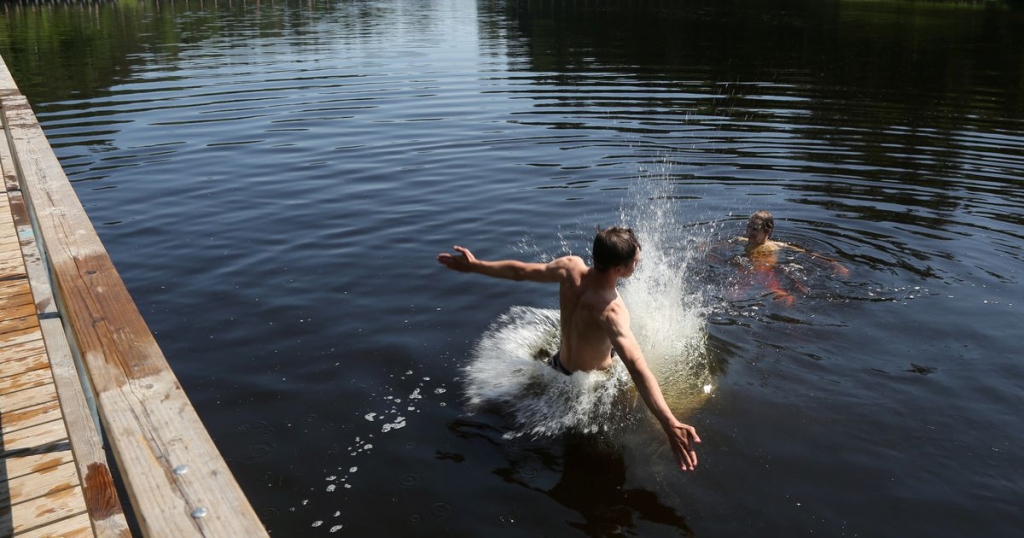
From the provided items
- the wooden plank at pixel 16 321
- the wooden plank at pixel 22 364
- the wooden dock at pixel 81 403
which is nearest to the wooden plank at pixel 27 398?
the wooden dock at pixel 81 403

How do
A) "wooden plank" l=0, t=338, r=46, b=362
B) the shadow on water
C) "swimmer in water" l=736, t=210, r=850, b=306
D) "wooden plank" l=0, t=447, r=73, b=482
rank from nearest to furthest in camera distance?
1. "wooden plank" l=0, t=447, r=73, b=482
2. "wooden plank" l=0, t=338, r=46, b=362
3. the shadow on water
4. "swimmer in water" l=736, t=210, r=850, b=306

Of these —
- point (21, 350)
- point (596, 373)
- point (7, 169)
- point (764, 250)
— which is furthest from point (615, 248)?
point (7, 169)

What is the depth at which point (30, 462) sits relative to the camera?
4.67 m

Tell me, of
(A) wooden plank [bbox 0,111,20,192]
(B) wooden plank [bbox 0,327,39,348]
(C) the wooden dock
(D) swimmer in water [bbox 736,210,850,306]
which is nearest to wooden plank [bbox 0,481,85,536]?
(C) the wooden dock

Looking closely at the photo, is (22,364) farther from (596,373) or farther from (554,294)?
(554,294)

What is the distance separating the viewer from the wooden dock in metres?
2.23

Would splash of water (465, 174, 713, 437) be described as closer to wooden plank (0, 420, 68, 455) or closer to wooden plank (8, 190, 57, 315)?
wooden plank (0, 420, 68, 455)

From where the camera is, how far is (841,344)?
8.29m

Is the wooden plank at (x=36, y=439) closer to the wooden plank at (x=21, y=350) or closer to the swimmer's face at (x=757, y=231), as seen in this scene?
the wooden plank at (x=21, y=350)

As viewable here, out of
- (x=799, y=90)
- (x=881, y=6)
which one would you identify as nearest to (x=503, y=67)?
(x=799, y=90)

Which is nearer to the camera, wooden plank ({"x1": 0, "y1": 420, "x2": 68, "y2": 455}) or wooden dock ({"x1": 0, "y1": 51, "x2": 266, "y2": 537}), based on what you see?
wooden dock ({"x1": 0, "y1": 51, "x2": 266, "y2": 537})

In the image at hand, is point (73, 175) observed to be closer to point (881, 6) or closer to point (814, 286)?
point (814, 286)

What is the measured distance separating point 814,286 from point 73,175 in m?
13.1

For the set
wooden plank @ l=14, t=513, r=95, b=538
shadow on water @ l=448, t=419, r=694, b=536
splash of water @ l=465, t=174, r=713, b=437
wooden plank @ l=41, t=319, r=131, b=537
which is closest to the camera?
wooden plank @ l=41, t=319, r=131, b=537
